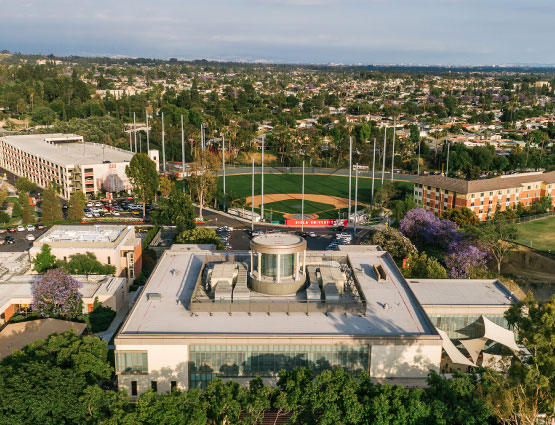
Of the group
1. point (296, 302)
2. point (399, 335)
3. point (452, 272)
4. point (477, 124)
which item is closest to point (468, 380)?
point (399, 335)

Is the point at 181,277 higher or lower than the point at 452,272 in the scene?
higher

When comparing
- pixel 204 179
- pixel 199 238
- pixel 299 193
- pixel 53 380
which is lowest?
pixel 299 193

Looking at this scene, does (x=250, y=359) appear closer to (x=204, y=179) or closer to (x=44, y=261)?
(x=44, y=261)

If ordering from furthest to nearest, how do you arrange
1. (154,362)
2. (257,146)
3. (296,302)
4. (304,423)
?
(257,146), (296,302), (154,362), (304,423)

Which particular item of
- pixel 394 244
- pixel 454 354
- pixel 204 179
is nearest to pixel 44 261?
pixel 394 244

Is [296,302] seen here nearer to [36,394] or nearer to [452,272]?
[36,394]

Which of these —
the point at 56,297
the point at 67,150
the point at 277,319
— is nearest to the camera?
the point at 277,319

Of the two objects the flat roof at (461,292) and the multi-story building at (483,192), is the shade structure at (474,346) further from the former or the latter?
the multi-story building at (483,192)

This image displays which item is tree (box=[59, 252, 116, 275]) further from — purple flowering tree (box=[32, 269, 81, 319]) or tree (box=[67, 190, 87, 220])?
tree (box=[67, 190, 87, 220])
